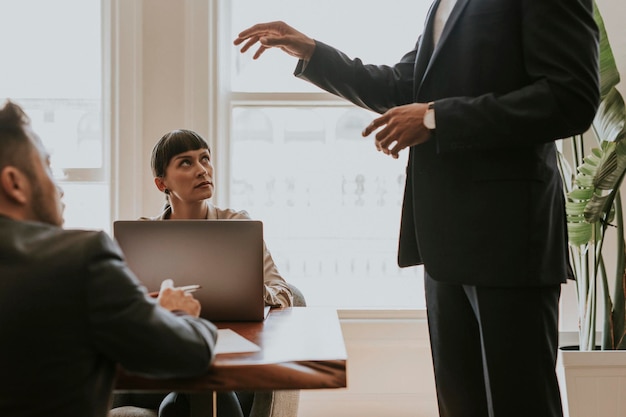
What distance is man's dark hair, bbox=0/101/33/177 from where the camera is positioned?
43.3 inches

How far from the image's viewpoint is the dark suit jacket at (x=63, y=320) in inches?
40.3

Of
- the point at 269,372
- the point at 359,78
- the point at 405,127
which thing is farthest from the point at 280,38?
the point at 269,372

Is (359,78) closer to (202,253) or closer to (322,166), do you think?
(202,253)

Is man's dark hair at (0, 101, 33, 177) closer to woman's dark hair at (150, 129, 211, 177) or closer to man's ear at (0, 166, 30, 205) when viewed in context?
man's ear at (0, 166, 30, 205)

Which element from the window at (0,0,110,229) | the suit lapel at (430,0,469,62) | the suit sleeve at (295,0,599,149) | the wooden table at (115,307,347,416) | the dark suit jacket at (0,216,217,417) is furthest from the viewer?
the window at (0,0,110,229)

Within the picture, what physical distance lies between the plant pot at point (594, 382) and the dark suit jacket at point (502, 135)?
1.12m

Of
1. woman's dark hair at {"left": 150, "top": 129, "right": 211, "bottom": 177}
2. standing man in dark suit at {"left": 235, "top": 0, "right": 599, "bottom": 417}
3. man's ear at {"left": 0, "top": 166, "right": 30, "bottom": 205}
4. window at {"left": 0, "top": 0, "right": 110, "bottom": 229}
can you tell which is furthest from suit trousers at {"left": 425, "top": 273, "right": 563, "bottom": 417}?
window at {"left": 0, "top": 0, "right": 110, "bottom": 229}

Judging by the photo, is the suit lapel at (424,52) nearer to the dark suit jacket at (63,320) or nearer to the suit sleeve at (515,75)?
the suit sleeve at (515,75)

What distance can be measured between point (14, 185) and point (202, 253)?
1.82 feet

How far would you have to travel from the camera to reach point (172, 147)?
2.38m

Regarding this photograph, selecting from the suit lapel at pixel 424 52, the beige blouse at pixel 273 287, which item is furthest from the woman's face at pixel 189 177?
the suit lapel at pixel 424 52

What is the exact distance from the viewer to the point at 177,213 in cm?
242

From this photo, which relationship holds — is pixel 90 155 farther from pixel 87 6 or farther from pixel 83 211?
pixel 87 6

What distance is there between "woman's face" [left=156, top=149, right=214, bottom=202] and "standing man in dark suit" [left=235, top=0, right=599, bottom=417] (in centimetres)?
95
